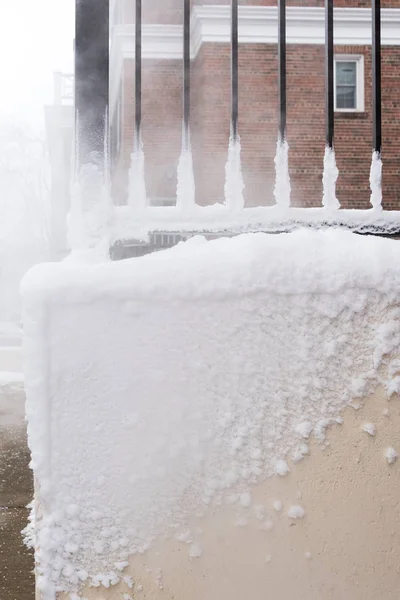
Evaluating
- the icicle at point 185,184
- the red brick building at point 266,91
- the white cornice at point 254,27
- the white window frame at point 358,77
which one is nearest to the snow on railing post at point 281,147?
the icicle at point 185,184

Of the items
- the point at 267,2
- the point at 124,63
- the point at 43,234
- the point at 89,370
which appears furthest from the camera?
the point at 43,234

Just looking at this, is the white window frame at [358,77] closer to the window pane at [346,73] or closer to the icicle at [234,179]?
the window pane at [346,73]

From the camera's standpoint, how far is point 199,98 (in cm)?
962

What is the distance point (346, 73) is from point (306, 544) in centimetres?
1142

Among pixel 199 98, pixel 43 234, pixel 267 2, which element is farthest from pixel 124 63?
pixel 43 234

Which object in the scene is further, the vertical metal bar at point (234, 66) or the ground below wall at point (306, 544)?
the vertical metal bar at point (234, 66)

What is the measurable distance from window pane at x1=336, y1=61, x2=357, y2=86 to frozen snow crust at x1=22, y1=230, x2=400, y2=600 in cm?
1092

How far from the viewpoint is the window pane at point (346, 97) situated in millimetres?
10871

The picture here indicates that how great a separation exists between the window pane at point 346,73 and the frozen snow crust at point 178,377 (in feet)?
35.8

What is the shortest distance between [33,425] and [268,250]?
629 mm

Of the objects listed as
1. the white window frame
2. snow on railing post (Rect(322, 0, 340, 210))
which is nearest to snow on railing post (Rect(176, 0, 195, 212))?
snow on railing post (Rect(322, 0, 340, 210))

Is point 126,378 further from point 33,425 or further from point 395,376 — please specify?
point 395,376

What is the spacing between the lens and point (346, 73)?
11.0 m

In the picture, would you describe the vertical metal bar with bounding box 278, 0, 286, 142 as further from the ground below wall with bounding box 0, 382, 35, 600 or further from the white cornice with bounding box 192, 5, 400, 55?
the white cornice with bounding box 192, 5, 400, 55
